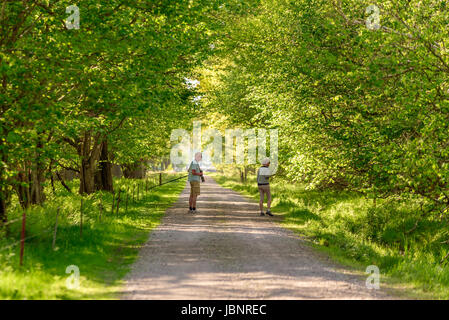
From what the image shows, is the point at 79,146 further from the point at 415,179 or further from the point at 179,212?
the point at 415,179

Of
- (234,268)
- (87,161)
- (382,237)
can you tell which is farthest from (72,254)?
(87,161)

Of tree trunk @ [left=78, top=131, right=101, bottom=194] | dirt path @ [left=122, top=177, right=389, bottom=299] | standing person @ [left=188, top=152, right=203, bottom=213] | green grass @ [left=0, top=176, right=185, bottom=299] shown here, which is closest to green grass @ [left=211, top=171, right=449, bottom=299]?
dirt path @ [left=122, top=177, right=389, bottom=299]

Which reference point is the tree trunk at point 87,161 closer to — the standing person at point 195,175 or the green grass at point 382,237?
the standing person at point 195,175

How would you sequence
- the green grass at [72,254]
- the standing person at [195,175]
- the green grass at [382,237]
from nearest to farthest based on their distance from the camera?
the green grass at [72,254] < the green grass at [382,237] < the standing person at [195,175]

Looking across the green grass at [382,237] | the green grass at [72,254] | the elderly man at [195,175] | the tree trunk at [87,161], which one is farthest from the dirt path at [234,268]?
the tree trunk at [87,161]

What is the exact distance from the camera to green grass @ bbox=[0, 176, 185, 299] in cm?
714

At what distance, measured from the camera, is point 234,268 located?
8930 millimetres

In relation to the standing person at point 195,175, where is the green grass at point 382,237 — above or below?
below

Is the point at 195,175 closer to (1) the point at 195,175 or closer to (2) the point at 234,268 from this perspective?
(1) the point at 195,175

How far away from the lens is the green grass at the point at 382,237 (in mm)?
8688

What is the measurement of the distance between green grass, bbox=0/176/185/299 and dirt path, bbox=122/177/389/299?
47 cm

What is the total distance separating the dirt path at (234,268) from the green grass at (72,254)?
47 cm

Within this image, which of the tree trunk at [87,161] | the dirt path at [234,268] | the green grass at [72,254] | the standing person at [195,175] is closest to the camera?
the green grass at [72,254]

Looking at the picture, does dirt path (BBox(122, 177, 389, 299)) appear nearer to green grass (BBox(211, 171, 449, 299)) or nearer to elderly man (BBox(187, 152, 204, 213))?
green grass (BBox(211, 171, 449, 299))
